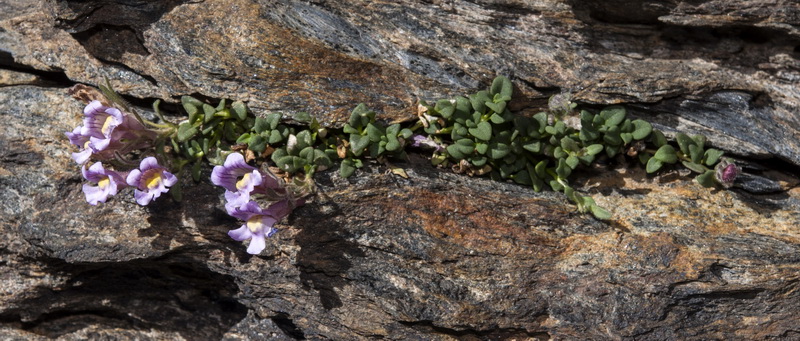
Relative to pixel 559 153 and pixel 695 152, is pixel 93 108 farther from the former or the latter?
pixel 695 152

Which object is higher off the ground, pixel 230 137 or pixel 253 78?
A: pixel 253 78

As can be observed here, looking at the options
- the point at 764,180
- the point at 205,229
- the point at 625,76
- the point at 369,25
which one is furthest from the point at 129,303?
the point at 764,180

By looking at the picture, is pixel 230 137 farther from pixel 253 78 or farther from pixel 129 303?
pixel 129 303

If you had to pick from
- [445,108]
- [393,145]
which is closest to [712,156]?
[445,108]

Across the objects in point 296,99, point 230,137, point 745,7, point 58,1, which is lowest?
point 230,137

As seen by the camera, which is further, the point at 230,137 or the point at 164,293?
the point at 164,293
